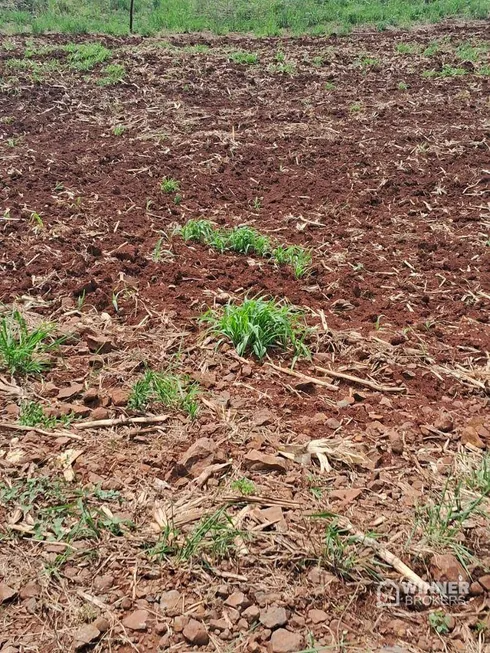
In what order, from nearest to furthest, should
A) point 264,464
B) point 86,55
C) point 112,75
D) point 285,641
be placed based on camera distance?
point 285,641, point 264,464, point 112,75, point 86,55

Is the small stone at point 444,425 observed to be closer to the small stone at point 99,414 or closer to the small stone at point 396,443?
the small stone at point 396,443

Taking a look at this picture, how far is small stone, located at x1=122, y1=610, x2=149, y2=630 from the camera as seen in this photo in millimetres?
1964

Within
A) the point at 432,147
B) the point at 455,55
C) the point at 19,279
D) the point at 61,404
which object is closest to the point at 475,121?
the point at 432,147

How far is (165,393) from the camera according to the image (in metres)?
3.01

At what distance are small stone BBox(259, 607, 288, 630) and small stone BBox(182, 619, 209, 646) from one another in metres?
0.19

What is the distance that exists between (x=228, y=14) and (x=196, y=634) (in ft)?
53.8

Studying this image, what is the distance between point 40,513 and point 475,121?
719cm

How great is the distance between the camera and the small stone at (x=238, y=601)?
6.68 ft

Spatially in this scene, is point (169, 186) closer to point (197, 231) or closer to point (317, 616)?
point (197, 231)

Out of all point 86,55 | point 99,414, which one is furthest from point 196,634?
point 86,55

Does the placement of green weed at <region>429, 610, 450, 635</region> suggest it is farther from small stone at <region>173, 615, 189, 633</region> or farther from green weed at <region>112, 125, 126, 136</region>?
green weed at <region>112, 125, 126, 136</region>

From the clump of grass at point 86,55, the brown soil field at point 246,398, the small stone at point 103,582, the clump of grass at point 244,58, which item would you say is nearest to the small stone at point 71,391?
the brown soil field at point 246,398

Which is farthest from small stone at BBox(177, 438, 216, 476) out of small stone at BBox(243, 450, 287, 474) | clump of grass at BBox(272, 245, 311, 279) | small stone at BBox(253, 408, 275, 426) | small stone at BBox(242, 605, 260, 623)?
clump of grass at BBox(272, 245, 311, 279)

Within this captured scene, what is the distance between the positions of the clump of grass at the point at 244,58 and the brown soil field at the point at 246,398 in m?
4.13
